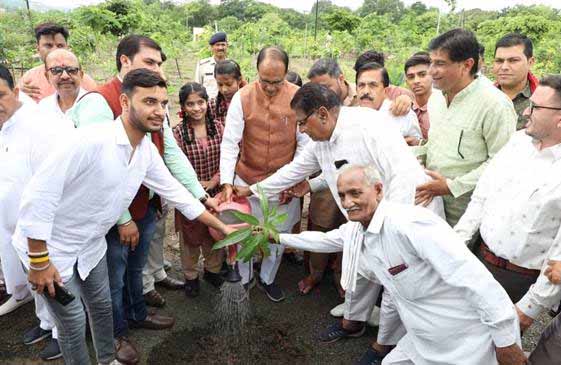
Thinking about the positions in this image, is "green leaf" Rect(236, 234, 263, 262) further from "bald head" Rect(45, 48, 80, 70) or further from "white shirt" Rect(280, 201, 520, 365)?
"bald head" Rect(45, 48, 80, 70)

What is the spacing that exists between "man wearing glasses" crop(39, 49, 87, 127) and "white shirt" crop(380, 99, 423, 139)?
2440 mm

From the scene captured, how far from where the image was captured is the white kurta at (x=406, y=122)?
3.55m

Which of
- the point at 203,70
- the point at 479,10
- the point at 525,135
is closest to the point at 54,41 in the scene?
the point at 203,70

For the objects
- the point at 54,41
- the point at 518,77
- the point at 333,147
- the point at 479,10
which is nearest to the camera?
the point at 333,147

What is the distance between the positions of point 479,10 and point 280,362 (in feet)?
149

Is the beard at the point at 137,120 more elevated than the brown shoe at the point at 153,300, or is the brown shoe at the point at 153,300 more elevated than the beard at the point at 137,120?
the beard at the point at 137,120

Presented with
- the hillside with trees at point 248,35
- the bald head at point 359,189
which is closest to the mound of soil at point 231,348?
the bald head at point 359,189

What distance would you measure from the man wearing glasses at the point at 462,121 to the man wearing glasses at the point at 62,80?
262 cm

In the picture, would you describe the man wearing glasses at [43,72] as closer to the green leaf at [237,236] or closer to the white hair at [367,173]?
the green leaf at [237,236]

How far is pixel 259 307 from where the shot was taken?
11.8 ft

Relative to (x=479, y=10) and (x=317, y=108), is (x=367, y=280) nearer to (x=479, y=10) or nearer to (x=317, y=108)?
(x=317, y=108)

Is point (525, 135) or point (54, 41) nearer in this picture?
point (525, 135)

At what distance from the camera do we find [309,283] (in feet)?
12.5

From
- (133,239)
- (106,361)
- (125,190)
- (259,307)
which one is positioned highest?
(125,190)
